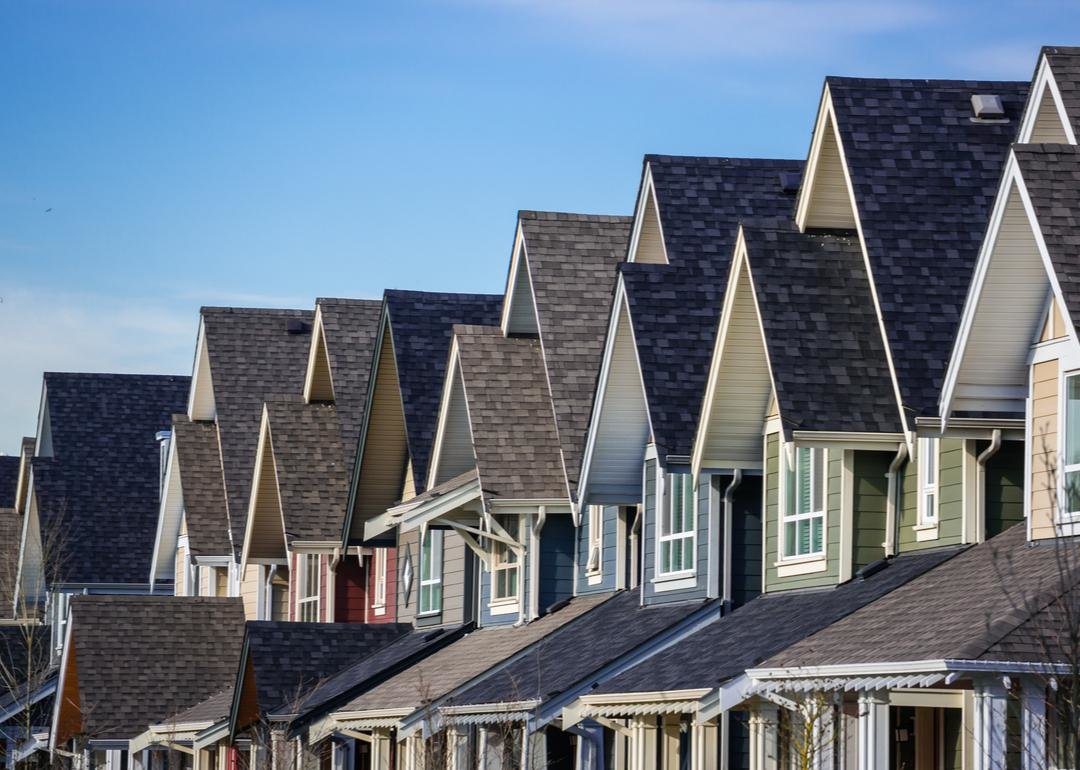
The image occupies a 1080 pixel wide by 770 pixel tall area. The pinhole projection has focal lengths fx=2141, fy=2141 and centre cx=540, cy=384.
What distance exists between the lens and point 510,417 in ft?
Result: 96.1

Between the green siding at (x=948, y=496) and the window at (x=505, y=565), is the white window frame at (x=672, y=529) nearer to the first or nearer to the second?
the green siding at (x=948, y=496)

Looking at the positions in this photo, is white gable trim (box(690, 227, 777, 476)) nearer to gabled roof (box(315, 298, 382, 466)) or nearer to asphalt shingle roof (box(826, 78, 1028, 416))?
asphalt shingle roof (box(826, 78, 1028, 416))

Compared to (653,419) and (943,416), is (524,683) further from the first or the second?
(943,416)

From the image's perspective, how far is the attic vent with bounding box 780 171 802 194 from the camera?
1017 inches

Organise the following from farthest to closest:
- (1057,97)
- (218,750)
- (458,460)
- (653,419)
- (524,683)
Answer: (218,750) → (458,460) → (524,683) → (653,419) → (1057,97)

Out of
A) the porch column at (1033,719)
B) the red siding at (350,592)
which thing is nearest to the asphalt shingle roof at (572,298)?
the red siding at (350,592)

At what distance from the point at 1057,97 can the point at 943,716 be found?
19.8ft

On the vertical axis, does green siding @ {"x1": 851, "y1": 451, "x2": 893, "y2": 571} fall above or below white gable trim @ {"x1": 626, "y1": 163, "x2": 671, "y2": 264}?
below

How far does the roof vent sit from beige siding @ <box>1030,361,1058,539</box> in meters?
4.71

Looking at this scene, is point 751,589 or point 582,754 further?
point 582,754

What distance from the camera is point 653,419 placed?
23.3m

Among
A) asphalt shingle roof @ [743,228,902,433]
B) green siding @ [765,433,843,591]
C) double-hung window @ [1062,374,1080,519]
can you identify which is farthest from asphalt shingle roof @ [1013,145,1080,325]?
green siding @ [765,433,843,591]

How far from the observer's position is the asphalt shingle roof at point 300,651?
34.2 metres

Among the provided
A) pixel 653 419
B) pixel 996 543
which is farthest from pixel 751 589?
pixel 996 543
